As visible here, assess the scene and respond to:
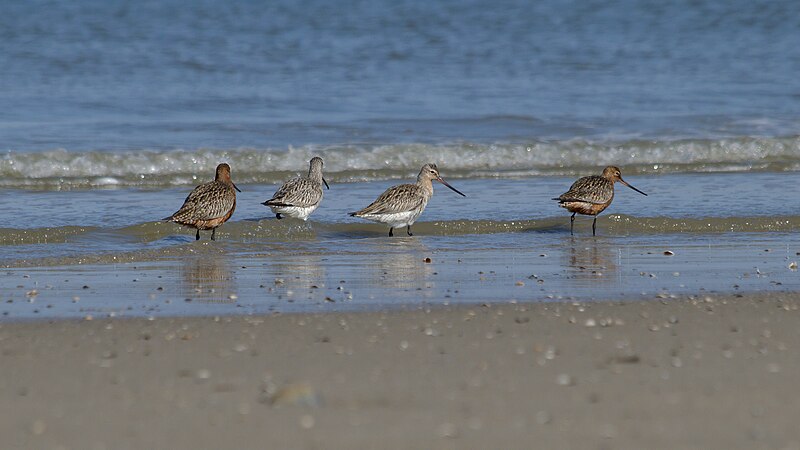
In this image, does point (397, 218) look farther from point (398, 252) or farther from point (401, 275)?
point (401, 275)

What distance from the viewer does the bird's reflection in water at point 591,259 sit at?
304 inches

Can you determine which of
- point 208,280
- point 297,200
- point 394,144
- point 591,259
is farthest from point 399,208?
point 394,144

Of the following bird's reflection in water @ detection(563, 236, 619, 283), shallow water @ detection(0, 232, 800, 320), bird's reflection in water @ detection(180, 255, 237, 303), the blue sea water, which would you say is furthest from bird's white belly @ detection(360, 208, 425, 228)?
the blue sea water

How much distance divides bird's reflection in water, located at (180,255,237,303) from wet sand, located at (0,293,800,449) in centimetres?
78

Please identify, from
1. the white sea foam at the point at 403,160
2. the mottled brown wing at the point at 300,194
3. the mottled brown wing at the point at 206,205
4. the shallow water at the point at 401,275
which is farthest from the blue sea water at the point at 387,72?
the shallow water at the point at 401,275

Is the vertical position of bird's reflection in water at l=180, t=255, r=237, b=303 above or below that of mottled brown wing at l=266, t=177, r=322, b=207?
below

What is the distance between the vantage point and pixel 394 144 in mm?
15305

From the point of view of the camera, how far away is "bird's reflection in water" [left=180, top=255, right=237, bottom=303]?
22.8 ft

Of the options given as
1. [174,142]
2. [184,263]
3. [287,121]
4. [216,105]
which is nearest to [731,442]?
[184,263]

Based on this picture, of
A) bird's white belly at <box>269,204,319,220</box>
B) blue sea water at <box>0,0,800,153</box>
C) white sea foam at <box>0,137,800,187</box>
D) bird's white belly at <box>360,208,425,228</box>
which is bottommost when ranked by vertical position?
bird's white belly at <box>360,208,425,228</box>

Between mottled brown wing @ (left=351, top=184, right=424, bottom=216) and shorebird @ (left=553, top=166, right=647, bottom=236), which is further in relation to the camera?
shorebird @ (left=553, top=166, right=647, bottom=236)

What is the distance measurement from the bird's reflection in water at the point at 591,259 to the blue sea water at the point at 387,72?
610 cm

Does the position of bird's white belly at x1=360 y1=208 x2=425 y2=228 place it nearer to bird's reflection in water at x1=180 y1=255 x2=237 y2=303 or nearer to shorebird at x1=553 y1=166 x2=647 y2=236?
shorebird at x1=553 y1=166 x2=647 y2=236

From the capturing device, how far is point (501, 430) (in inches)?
167
